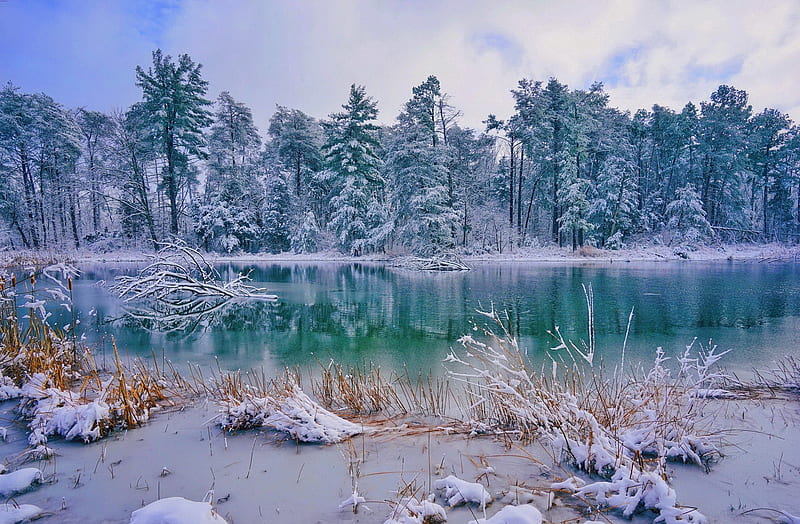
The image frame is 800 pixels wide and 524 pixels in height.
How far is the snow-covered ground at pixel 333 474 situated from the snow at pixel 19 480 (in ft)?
0.22

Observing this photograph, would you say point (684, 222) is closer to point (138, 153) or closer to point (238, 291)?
point (238, 291)

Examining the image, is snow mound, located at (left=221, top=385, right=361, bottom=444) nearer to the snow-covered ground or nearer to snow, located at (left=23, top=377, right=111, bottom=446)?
the snow-covered ground

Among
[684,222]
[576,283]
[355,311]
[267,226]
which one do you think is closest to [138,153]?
[267,226]

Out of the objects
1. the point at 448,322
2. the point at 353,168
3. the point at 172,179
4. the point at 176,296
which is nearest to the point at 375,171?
the point at 353,168

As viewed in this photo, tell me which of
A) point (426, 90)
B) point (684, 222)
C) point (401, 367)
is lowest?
point (401, 367)

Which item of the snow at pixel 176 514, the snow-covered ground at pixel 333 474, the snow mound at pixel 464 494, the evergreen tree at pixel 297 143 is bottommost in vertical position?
the snow-covered ground at pixel 333 474

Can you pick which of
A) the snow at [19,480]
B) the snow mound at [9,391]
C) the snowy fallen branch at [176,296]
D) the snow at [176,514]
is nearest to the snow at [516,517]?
the snow at [176,514]

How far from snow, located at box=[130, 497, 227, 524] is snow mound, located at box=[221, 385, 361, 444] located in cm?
115

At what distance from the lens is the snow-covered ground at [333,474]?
7.94ft

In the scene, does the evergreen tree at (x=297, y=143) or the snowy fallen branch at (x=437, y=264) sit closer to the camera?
the snowy fallen branch at (x=437, y=264)

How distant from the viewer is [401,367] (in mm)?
6180

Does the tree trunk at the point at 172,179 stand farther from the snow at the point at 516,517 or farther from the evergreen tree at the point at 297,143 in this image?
the snow at the point at 516,517

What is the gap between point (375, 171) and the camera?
112ft

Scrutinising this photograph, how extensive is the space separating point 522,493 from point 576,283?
14676mm
